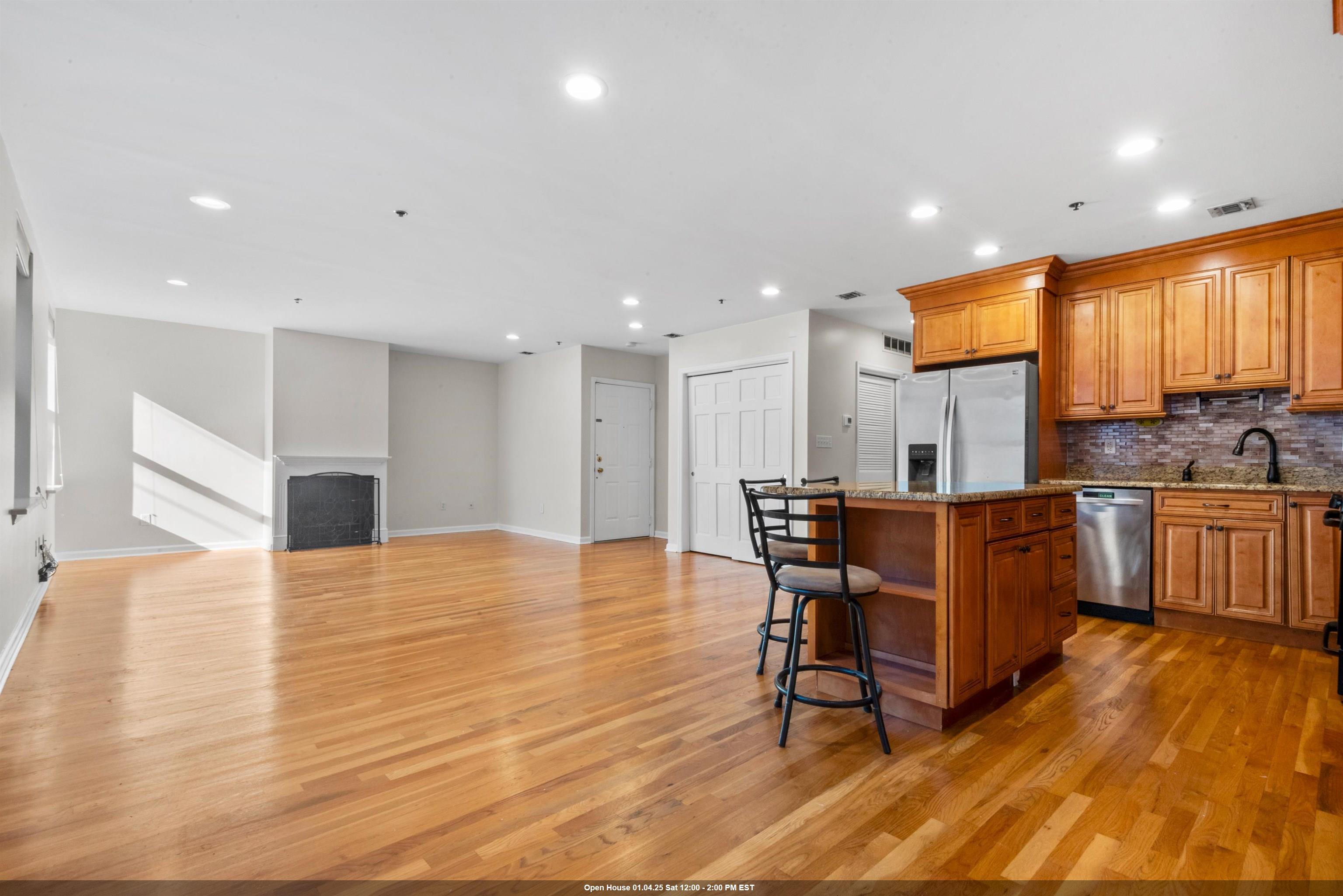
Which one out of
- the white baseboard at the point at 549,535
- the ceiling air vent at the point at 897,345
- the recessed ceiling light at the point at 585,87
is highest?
the recessed ceiling light at the point at 585,87

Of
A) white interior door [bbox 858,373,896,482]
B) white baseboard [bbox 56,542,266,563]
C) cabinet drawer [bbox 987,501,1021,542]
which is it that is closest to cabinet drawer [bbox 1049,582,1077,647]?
cabinet drawer [bbox 987,501,1021,542]

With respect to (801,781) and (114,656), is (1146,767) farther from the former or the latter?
(114,656)

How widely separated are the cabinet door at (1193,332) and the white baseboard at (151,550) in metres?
8.92

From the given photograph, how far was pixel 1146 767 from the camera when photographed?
2.20 meters

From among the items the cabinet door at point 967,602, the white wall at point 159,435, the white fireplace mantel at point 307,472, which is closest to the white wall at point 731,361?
the cabinet door at point 967,602

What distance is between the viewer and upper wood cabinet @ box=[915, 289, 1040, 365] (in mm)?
4684

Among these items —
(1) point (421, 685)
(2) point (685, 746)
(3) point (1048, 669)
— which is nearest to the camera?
(2) point (685, 746)

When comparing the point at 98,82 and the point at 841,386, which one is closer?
the point at 98,82

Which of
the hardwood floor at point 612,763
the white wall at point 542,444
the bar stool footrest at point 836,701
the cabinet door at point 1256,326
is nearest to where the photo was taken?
the hardwood floor at point 612,763

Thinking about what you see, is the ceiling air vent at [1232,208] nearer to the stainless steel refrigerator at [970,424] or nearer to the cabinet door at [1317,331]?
the cabinet door at [1317,331]

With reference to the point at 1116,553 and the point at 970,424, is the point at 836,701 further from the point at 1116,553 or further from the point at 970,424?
the point at 970,424

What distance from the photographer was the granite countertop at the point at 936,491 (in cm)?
237

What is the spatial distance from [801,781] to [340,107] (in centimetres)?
312

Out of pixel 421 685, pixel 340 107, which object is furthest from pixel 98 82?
pixel 421 685
